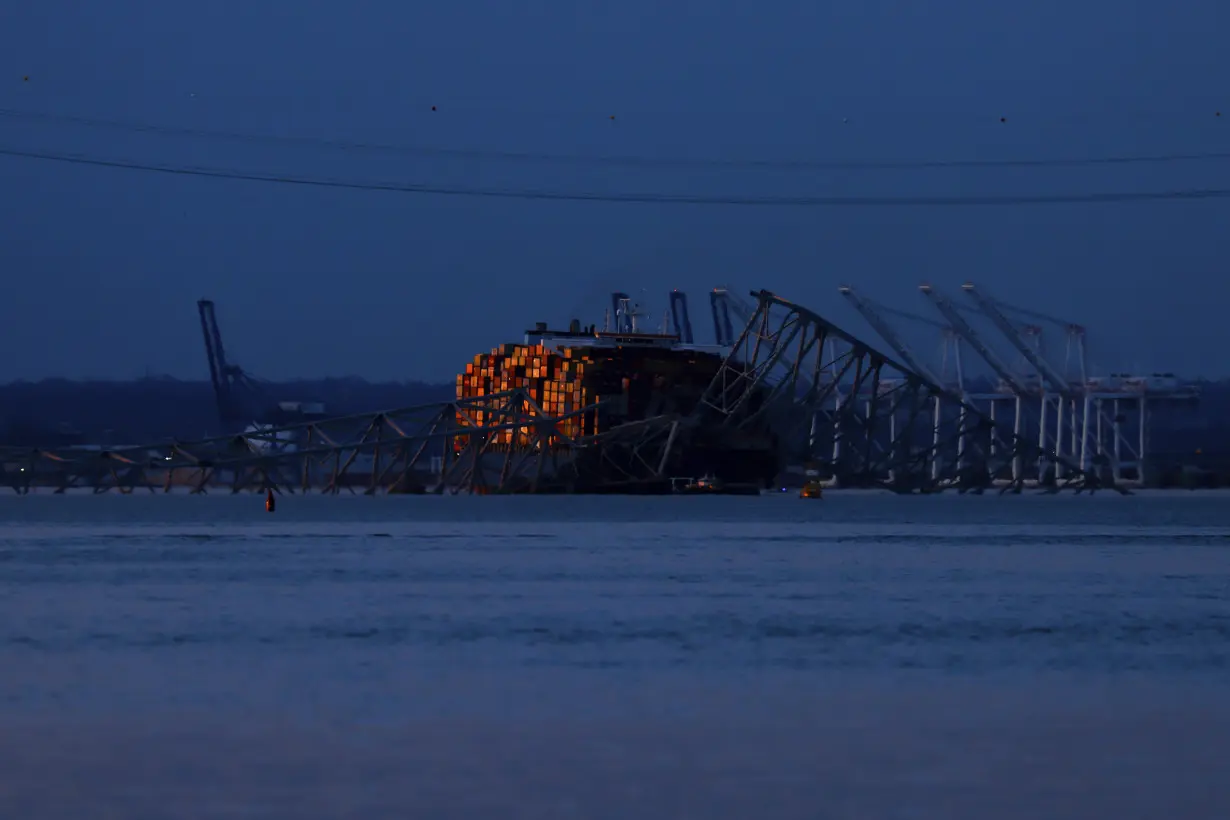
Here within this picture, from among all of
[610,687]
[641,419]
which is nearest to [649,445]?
[641,419]

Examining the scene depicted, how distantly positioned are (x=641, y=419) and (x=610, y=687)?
4361 inches

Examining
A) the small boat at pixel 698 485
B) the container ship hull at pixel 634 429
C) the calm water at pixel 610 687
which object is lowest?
the calm water at pixel 610 687

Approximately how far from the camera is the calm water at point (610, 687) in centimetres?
1620

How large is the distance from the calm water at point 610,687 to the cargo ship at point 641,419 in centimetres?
7521

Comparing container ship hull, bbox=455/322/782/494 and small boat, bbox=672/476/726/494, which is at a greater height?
container ship hull, bbox=455/322/782/494

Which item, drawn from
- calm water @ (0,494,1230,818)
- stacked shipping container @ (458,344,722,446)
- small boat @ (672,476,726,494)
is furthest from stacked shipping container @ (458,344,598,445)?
calm water @ (0,494,1230,818)

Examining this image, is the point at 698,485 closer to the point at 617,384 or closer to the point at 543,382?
the point at 617,384

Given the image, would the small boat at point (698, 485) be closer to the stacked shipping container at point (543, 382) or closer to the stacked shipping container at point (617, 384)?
the stacked shipping container at point (617, 384)

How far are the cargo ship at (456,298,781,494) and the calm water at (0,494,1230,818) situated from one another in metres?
75.2

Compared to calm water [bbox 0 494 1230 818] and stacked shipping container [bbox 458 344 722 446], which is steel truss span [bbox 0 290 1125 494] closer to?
stacked shipping container [bbox 458 344 722 446]

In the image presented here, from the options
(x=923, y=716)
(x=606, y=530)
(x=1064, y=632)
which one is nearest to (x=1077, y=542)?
(x=606, y=530)

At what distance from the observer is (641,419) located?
135m

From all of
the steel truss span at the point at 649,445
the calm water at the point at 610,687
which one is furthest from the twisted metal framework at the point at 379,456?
the calm water at the point at 610,687

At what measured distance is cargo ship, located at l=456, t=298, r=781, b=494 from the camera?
5226 inches
